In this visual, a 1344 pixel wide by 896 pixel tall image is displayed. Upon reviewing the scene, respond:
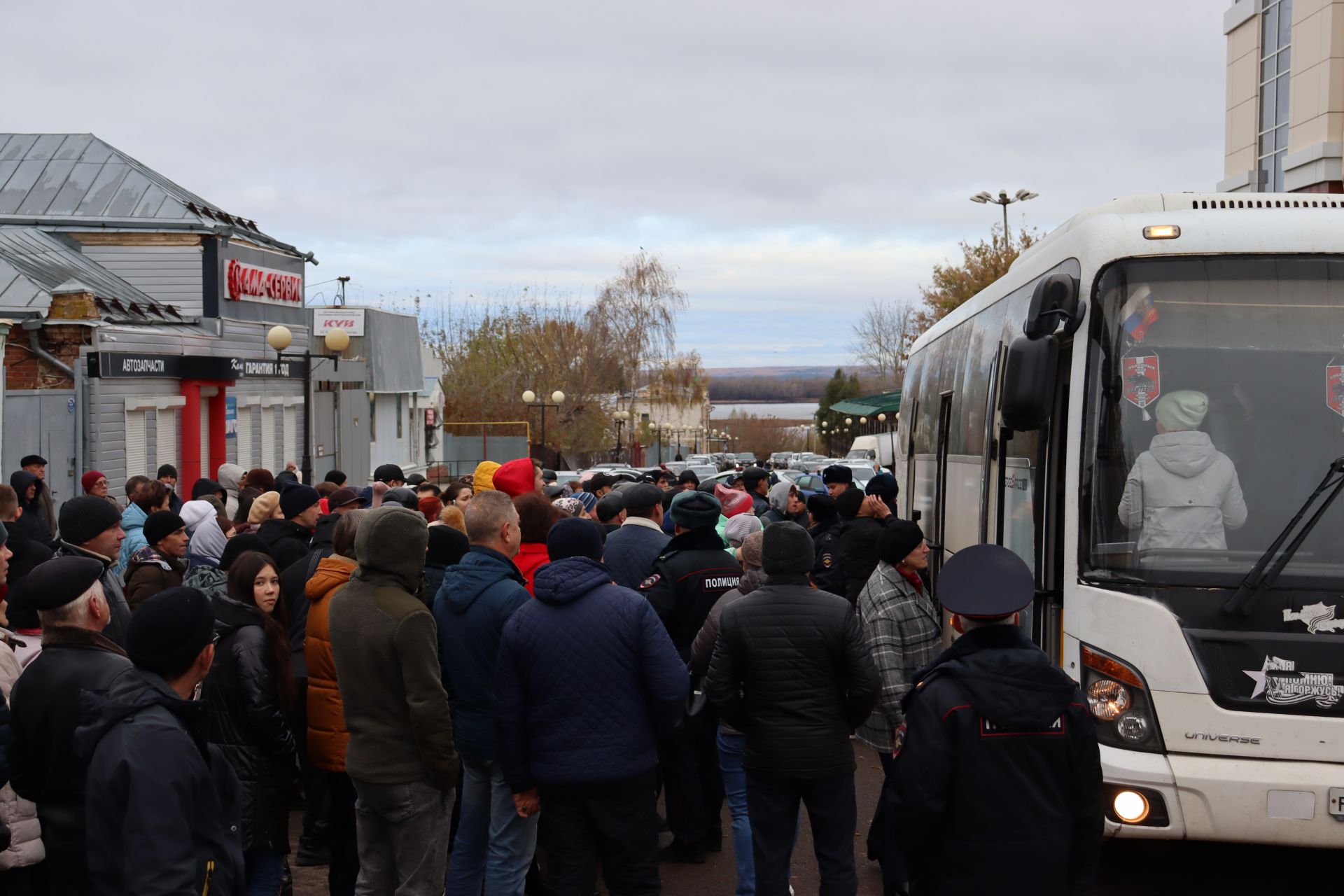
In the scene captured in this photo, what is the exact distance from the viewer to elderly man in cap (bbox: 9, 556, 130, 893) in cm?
418

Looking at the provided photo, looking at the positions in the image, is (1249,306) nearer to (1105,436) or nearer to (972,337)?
(1105,436)

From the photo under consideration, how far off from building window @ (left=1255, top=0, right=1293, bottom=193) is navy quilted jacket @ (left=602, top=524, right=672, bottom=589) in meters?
20.6

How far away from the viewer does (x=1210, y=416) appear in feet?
19.2

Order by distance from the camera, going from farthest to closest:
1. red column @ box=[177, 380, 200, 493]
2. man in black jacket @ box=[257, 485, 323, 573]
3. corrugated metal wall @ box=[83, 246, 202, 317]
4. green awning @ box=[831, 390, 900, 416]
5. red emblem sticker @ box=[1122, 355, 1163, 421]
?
green awning @ box=[831, 390, 900, 416] < corrugated metal wall @ box=[83, 246, 202, 317] < red column @ box=[177, 380, 200, 493] < man in black jacket @ box=[257, 485, 323, 573] < red emblem sticker @ box=[1122, 355, 1163, 421]

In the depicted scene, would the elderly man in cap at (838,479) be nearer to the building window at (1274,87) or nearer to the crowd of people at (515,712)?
the crowd of people at (515,712)

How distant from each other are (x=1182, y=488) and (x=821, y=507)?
4376 millimetres

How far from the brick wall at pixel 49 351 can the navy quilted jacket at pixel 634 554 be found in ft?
47.4

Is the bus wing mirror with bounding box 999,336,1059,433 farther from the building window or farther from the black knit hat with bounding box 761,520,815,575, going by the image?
the building window

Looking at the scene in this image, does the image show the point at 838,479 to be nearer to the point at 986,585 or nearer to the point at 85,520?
the point at 85,520

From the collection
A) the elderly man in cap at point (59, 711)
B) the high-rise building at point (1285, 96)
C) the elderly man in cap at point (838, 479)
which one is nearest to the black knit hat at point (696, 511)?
the elderly man in cap at point (59, 711)

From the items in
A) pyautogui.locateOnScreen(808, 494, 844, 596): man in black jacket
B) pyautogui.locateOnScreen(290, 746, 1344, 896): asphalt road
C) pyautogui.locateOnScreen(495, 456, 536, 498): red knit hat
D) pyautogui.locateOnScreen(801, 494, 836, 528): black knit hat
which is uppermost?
pyautogui.locateOnScreen(495, 456, 536, 498): red knit hat

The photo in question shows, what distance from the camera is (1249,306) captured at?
19.6 feet

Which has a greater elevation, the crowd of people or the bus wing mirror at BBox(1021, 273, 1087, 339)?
the bus wing mirror at BBox(1021, 273, 1087, 339)

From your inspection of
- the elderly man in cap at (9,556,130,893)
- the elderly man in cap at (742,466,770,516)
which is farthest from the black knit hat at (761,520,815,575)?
the elderly man in cap at (742,466,770,516)
